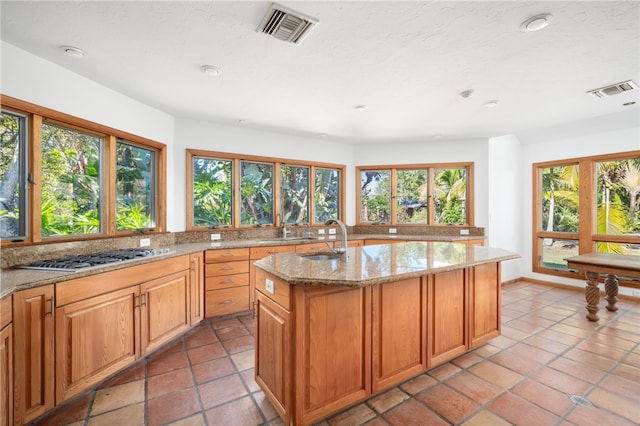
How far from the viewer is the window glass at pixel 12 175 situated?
6.60 feet

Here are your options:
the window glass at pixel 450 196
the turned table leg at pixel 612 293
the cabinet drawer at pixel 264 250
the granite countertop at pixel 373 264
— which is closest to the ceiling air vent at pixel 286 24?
the granite countertop at pixel 373 264

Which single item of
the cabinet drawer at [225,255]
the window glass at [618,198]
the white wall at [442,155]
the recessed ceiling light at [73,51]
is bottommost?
the cabinet drawer at [225,255]

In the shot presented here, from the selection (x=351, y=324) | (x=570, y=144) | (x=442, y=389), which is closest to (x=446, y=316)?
(x=442, y=389)

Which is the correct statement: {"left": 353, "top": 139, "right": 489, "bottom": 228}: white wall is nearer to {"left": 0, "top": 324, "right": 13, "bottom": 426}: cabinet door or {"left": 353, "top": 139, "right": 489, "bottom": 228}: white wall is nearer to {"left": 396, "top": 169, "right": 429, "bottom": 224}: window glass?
{"left": 396, "top": 169, "right": 429, "bottom": 224}: window glass

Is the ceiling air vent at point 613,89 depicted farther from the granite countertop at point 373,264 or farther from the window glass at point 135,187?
the window glass at point 135,187

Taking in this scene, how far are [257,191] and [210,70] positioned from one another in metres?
2.08

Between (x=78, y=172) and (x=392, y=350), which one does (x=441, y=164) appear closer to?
(x=392, y=350)

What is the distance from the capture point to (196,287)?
Answer: 3.05 m

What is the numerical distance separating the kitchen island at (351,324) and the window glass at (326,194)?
8.20ft

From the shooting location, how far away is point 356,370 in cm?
181

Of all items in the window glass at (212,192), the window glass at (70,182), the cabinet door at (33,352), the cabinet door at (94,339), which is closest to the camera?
the cabinet door at (33,352)

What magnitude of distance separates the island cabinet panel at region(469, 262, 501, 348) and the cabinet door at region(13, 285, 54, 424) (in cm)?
305

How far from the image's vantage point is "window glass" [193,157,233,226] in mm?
3789

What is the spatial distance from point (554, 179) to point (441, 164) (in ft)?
6.29
